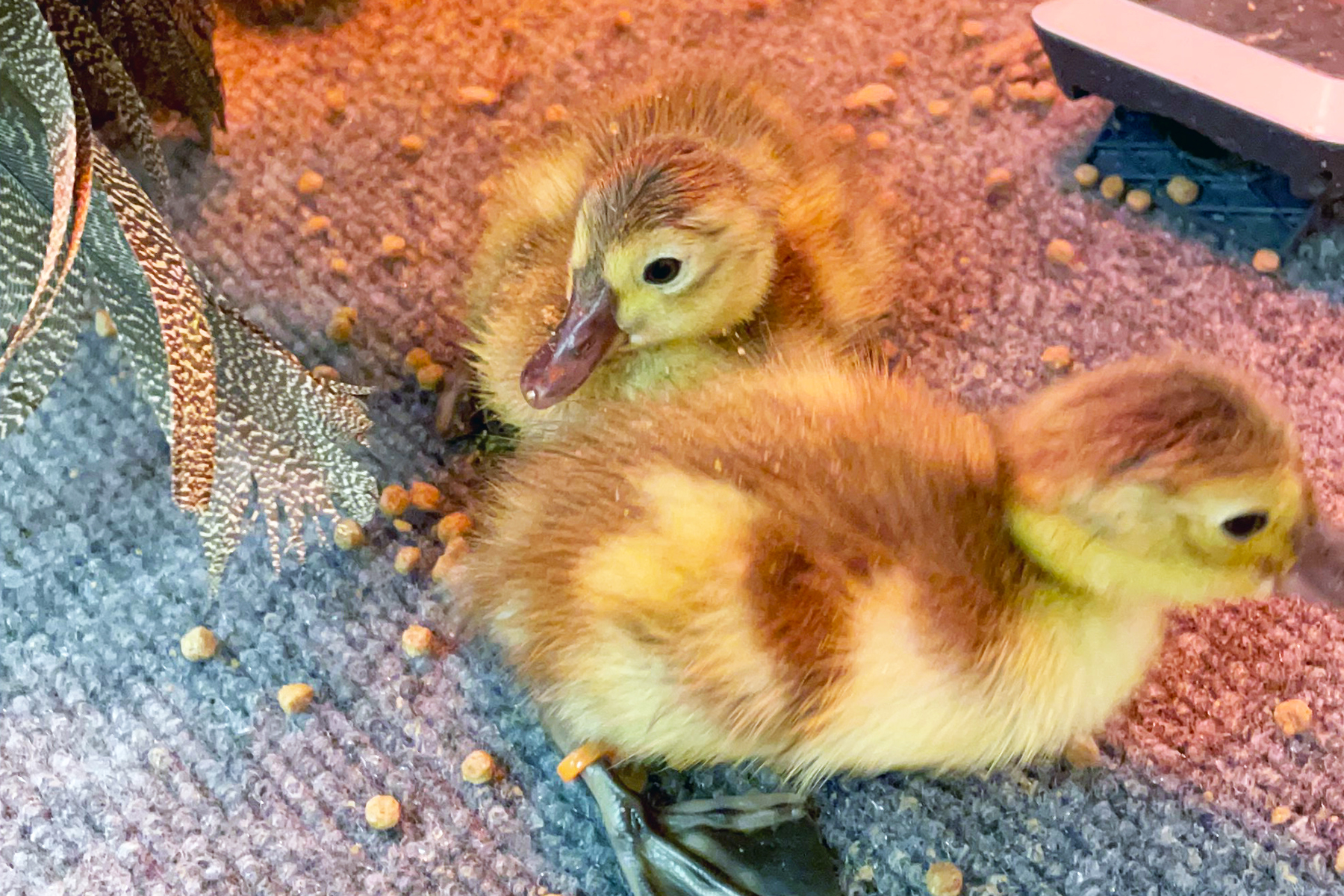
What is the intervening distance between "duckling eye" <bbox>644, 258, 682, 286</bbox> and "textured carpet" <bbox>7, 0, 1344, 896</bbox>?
0.91ft

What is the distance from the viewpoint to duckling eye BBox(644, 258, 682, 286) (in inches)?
32.1

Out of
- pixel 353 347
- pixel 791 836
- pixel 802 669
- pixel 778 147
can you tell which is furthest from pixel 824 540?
pixel 353 347

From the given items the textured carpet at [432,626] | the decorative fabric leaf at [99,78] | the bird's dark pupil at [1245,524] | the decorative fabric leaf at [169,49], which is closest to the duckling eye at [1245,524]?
the bird's dark pupil at [1245,524]

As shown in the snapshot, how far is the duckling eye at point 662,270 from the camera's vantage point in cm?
82

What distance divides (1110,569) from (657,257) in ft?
1.22

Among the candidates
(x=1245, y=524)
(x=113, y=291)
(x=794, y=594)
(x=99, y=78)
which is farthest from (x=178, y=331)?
(x=1245, y=524)

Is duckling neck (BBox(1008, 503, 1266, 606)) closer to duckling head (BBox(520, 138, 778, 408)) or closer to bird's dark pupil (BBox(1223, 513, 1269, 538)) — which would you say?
bird's dark pupil (BBox(1223, 513, 1269, 538))

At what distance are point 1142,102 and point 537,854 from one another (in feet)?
2.79

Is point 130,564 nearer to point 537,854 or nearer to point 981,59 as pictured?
point 537,854

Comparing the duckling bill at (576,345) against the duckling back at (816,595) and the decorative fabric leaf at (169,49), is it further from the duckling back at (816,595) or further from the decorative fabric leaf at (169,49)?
the decorative fabric leaf at (169,49)

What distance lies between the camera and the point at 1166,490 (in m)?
0.60

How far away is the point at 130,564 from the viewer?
2.99 ft

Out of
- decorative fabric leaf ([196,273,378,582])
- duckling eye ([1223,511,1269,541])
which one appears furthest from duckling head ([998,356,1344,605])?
decorative fabric leaf ([196,273,378,582])

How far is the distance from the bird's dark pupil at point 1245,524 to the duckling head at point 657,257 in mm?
381
